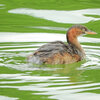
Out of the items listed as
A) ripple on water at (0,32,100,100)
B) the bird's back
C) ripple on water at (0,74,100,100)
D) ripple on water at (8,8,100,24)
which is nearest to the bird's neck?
ripple on water at (0,32,100,100)

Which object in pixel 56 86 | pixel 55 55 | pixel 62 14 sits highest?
pixel 62 14

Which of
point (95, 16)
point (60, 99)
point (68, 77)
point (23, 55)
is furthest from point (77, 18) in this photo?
point (60, 99)

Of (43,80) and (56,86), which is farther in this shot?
(43,80)

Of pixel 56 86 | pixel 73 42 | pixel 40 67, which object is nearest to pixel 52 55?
pixel 40 67

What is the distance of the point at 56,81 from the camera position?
8.91m

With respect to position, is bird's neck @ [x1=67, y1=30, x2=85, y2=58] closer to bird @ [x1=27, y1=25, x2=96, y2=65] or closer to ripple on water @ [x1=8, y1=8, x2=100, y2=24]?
bird @ [x1=27, y1=25, x2=96, y2=65]

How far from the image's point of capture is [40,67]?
992 centimetres

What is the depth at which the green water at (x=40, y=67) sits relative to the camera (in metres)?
8.41

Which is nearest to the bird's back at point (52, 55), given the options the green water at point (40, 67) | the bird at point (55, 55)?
the bird at point (55, 55)

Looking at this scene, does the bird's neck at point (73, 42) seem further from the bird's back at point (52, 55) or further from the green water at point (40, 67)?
the bird's back at point (52, 55)

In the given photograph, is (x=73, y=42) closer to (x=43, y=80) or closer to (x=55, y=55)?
(x=55, y=55)

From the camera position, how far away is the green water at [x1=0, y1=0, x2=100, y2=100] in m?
8.41

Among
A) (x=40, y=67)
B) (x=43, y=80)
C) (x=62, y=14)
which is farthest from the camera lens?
(x=62, y=14)

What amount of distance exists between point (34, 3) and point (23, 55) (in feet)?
16.1
